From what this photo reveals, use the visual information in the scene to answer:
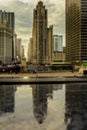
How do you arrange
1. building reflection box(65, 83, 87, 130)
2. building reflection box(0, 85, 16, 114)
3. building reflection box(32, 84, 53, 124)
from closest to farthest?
building reflection box(65, 83, 87, 130), building reflection box(32, 84, 53, 124), building reflection box(0, 85, 16, 114)

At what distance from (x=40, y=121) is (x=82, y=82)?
25.6m

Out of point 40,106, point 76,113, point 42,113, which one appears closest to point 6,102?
point 40,106

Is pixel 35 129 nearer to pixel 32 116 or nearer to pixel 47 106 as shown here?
pixel 32 116

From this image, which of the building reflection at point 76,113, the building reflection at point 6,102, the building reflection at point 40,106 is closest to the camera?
the building reflection at point 76,113

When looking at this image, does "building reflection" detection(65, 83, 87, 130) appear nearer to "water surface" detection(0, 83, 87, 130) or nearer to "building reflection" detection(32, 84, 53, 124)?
"water surface" detection(0, 83, 87, 130)

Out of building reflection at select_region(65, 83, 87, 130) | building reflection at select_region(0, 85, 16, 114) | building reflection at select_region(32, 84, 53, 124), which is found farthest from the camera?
building reflection at select_region(0, 85, 16, 114)

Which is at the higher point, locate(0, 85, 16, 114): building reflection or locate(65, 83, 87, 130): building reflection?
locate(65, 83, 87, 130): building reflection

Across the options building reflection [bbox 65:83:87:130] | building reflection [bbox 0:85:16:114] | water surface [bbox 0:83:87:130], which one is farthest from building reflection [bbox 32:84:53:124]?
building reflection [bbox 0:85:16:114]

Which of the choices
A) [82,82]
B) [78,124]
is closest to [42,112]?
[78,124]

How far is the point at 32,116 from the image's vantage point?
61.1ft

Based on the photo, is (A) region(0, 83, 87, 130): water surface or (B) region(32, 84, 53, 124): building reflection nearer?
(A) region(0, 83, 87, 130): water surface

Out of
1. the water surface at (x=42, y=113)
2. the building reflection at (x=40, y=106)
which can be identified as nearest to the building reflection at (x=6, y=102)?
the water surface at (x=42, y=113)

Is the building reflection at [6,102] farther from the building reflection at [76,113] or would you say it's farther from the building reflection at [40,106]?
the building reflection at [76,113]

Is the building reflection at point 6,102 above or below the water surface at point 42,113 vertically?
below
